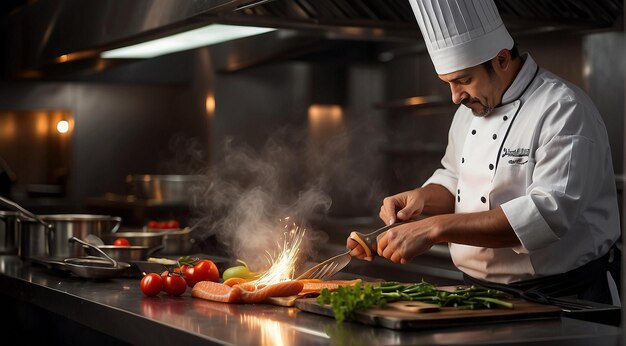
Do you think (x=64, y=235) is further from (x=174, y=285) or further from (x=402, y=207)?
A: (x=402, y=207)

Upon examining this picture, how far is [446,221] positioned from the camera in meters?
2.58

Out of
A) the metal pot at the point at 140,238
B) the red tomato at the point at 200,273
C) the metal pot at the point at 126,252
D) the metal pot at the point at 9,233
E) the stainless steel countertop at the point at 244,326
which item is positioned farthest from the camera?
the metal pot at the point at 9,233

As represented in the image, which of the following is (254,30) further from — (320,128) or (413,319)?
(320,128)

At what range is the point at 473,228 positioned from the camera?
2596 mm

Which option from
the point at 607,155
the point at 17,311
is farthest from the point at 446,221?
the point at 17,311

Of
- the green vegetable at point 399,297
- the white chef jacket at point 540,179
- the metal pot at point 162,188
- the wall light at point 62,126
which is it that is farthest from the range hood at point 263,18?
the wall light at point 62,126

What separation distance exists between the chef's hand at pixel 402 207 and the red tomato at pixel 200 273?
23.2 inches

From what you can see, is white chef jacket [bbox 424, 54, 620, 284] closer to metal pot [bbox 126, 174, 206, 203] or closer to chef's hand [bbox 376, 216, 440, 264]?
chef's hand [bbox 376, 216, 440, 264]

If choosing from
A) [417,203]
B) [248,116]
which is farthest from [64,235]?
[248,116]

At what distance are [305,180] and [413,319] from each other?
16.7ft

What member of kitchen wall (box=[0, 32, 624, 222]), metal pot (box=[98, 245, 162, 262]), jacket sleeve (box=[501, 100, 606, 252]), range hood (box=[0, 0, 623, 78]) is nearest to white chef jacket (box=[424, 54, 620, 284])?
jacket sleeve (box=[501, 100, 606, 252])

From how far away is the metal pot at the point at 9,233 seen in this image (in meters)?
4.20

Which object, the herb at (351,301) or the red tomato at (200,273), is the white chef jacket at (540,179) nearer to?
the herb at (351,301)

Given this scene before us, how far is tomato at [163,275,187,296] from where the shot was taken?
9.45ft
